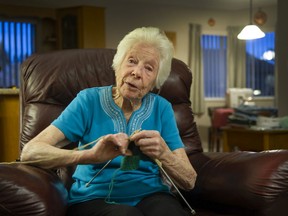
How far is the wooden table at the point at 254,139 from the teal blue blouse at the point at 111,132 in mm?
2182

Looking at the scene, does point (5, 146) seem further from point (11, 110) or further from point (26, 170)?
point (26, 170)

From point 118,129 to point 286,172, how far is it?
23.9 inches

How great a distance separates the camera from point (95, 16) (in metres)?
7.41

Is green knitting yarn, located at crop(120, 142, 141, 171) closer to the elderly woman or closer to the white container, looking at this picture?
the elderly woman

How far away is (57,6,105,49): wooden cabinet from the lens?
7340 mm

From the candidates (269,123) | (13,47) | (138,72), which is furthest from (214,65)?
(138,72)

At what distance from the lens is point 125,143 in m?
1.47

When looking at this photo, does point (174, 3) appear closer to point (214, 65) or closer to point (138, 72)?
point (214, 65)

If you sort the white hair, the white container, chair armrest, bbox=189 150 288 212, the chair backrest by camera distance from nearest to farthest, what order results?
1. chair armrest, bbox=189 150 288 212
2. the white hair
3. the chair backrest
4. the white container

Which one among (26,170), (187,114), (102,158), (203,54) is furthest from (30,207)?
(203,54)

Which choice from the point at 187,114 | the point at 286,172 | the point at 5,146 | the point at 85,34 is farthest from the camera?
the point at 85,34

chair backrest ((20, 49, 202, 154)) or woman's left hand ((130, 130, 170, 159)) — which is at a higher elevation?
chair backrest ((20, 49, 202, 154))

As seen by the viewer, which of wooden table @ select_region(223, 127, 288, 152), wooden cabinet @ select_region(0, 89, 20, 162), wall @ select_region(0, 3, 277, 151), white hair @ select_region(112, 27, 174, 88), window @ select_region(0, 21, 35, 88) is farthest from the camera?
wall @ select_region(0, 3, 277, 151)

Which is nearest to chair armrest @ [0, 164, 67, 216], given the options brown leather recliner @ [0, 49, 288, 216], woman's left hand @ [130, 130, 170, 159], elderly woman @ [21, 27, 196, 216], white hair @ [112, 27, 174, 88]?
brown leather recliner @ [0, 49, 288, 216]
